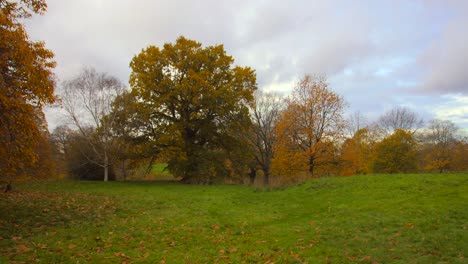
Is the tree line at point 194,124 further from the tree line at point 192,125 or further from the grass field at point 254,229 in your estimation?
the grass field at point 254,229

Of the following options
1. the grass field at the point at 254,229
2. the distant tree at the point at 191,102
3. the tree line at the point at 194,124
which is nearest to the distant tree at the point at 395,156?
the tree line at the point at 194,124

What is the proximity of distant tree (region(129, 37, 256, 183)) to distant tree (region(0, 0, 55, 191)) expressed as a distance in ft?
54.1

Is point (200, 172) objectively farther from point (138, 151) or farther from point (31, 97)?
point (31, 97)

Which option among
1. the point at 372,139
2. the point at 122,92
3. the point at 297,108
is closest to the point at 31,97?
the point at 122,92

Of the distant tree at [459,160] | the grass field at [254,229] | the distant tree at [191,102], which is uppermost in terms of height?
the distant tree at [191,102]

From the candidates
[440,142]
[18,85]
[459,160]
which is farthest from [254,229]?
[440,142]

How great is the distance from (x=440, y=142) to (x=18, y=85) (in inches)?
2863

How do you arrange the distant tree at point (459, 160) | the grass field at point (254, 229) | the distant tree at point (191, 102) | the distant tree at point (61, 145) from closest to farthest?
1. the grass field at point (254, 229)
2. the distant tree at point (191, 102)
3. the distant tree at point (61, 145)
4. the distant tree at point (459, 160)

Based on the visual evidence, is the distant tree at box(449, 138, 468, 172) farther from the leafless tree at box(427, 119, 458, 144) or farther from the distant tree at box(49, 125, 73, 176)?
the distant tree at box(49, 125, 73, 176)

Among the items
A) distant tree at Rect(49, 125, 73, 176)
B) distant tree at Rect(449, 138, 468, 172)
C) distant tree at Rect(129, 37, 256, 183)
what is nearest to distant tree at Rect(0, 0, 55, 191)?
distant tree at Rect(129, 37, 256, 183)

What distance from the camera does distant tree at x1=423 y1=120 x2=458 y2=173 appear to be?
49094 mm

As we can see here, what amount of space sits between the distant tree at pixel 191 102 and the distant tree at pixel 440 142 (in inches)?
1461

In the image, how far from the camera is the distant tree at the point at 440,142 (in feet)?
161

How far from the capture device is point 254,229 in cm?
1038
